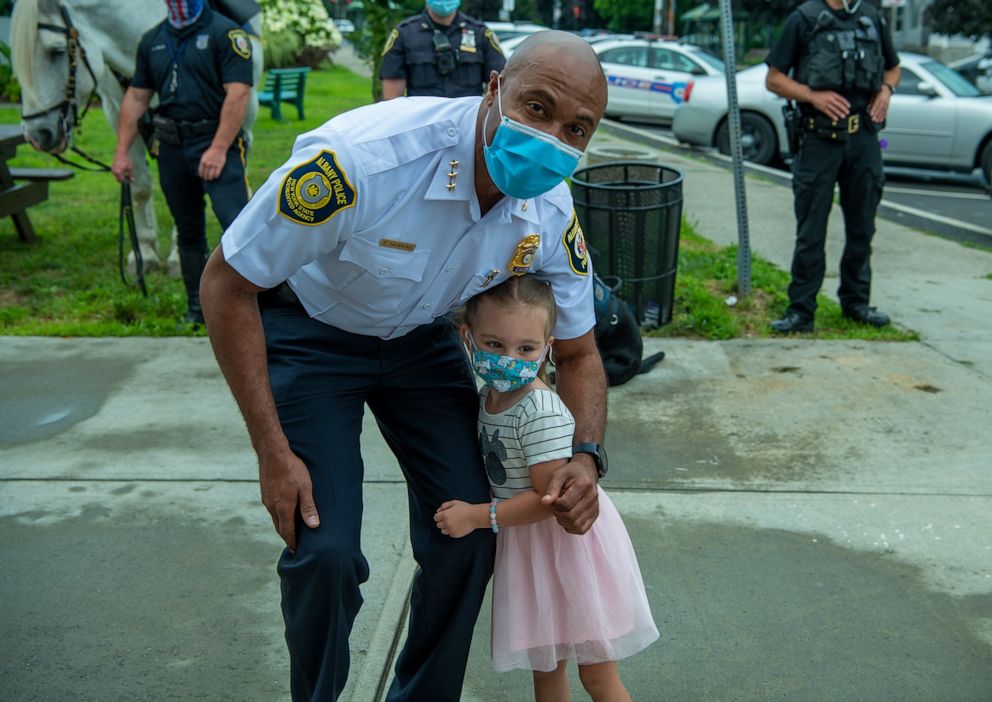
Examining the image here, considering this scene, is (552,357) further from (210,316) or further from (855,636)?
(855,636)

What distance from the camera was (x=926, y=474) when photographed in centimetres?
411

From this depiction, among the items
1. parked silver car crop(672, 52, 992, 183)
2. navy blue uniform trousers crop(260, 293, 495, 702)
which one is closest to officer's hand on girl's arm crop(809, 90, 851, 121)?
navy blue uniform trousers crop(260, 293, 495, 702)

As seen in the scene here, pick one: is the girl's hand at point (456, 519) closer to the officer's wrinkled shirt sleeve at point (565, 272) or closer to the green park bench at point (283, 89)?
the officer's wrinkled shirt sleeve at point (565, 272)

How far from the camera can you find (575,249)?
2.60 meters

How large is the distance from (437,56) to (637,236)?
1957 millimetres

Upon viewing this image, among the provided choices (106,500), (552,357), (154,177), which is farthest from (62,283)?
(552,357)

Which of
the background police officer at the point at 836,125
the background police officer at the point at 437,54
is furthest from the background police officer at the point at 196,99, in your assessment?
the background police officer at the point at 836,125

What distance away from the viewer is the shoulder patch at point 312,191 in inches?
84.0

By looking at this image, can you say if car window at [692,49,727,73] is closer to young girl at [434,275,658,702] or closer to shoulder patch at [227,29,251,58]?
shoulder patch at [227,29,251,58]

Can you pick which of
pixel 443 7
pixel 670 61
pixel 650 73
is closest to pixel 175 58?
pixel 443 7

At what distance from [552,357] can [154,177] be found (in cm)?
930

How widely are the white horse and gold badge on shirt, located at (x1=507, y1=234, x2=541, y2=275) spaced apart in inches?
160

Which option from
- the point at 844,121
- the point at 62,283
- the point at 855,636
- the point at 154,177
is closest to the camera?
the point at 855,636

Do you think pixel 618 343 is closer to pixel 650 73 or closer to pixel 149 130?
pixel 149 130
